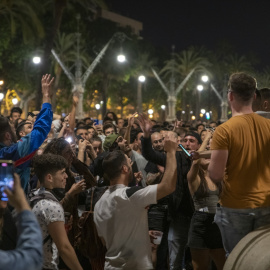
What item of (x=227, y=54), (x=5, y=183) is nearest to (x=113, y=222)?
Result: (x=5, y=183)

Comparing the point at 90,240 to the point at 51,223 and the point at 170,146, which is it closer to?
the point at 51,223

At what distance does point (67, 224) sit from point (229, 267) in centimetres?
222

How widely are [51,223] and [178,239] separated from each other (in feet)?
10.2

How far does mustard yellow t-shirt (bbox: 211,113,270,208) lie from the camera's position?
5004mm

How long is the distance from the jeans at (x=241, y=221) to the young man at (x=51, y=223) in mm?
1247

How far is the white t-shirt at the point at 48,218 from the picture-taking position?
5066mm

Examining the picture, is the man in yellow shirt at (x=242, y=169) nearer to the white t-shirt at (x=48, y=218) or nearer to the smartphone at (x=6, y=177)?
the white t-shirt at (x=48, y=218)

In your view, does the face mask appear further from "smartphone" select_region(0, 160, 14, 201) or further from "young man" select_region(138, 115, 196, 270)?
"smartphone" select_region(0, 160, 14, 201)

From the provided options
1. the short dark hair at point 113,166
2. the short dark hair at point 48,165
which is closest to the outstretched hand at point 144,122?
the short dark hair at point 113,166

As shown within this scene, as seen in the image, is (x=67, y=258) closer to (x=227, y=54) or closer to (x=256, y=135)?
(x=256, y=135)

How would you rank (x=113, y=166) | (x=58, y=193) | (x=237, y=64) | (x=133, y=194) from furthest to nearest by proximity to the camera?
(x=237, y=64) → (x=58, y=193) → (x=113, y=166) → (x=133, y=194)

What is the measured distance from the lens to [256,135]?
508 centimetres

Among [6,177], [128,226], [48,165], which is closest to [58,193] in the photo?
[48,165]

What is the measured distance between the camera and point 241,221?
497 cm
